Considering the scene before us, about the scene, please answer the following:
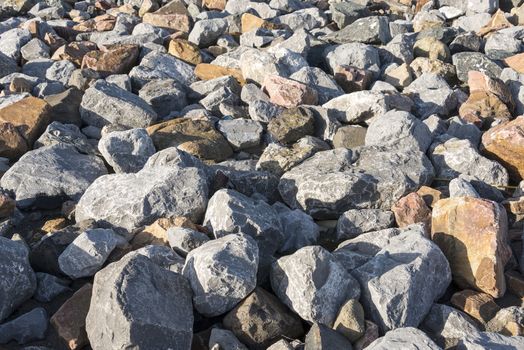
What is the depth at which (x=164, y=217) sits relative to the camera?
13.4 ft

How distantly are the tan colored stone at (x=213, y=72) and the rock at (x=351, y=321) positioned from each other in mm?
4090

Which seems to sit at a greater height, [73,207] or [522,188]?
[73,207]

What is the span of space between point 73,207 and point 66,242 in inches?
26.2

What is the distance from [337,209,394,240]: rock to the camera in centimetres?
426

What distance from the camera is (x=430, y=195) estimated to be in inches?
176

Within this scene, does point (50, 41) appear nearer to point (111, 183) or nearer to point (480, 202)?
point (111, 183)

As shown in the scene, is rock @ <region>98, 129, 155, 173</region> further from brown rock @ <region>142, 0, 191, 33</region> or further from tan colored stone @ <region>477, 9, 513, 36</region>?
tan colored stone @ <region>477, 9, 513, 36</region>

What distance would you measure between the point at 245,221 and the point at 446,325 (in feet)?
4.22

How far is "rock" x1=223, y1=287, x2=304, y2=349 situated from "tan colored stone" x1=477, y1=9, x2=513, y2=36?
6.16 m

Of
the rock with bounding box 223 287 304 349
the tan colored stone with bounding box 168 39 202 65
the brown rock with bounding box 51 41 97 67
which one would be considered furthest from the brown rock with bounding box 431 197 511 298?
the brown rock with bounding box 51 41 97 67

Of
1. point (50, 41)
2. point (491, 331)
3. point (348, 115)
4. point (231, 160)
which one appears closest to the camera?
point (491, 331)

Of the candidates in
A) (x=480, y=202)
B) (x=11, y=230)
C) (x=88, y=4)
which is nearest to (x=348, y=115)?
(x=480, y=202)

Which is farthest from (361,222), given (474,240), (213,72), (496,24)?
(496,24)

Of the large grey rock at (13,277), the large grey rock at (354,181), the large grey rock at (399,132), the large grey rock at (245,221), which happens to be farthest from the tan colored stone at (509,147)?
the large grey rock at (13,277)
